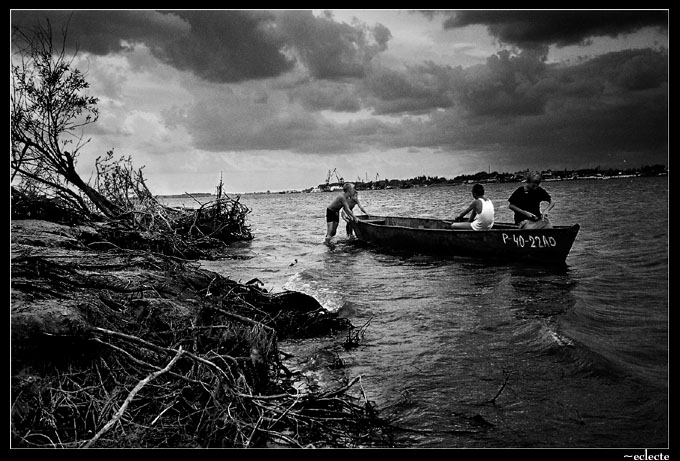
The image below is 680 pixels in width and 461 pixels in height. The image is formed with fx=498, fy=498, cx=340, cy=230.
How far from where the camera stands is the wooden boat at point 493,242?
1232 cm

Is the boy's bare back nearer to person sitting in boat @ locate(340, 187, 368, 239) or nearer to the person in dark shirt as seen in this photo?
person sitting in boat @ locate(340, 187, 368, 239)

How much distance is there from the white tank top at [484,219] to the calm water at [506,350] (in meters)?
1.32

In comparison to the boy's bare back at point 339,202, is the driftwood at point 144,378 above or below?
below

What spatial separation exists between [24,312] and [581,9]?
494cm

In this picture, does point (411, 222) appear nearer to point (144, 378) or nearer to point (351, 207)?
point (351, 207)

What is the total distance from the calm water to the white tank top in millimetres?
1324

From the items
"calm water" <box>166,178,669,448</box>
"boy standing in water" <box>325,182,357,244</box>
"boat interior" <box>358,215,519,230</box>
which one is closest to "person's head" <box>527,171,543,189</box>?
"calm water" <box>166,178,669,448</box>

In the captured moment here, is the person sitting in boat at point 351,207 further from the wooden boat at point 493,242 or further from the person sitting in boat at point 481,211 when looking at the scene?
the person sitting in boat at point 481,211

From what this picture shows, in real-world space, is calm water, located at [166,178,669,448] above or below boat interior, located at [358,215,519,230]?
below

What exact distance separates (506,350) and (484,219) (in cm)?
787

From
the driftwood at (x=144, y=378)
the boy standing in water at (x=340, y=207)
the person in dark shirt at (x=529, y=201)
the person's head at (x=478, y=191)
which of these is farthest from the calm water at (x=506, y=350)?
the boy standing in water at (x=340, y=207)

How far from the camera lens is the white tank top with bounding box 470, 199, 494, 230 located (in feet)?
45.2

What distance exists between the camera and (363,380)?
18.2 ft
